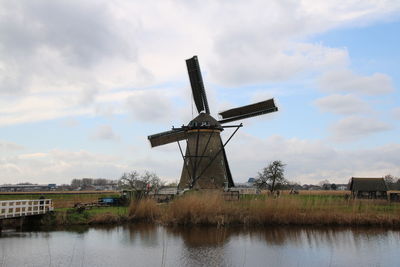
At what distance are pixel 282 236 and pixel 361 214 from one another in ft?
16.2

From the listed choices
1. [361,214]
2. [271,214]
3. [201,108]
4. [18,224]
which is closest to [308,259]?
[271,214]

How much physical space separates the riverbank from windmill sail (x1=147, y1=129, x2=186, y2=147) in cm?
956

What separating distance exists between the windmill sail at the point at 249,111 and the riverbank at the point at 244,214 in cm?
944

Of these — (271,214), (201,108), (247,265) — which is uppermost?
(201,108)

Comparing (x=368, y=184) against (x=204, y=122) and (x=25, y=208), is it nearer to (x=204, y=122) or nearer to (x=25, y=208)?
(x=204, y=122)

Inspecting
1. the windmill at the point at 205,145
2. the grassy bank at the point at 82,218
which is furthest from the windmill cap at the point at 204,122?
the grassy bank at the point at 82,218

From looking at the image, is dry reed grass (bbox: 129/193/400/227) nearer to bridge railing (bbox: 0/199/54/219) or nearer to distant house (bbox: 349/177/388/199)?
bridge railing (bbox: 0/199/54/219)

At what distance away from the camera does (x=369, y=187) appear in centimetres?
3566

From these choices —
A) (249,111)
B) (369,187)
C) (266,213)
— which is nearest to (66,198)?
(249,111)

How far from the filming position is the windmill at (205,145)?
27453mm

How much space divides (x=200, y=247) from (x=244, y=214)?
564 cm

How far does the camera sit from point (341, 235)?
54.0 ft

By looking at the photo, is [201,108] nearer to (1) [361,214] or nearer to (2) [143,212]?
(2) [143,212]

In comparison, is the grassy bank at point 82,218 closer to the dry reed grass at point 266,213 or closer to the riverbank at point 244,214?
the riverbank at point 244,214
